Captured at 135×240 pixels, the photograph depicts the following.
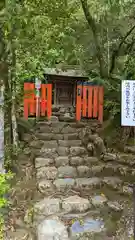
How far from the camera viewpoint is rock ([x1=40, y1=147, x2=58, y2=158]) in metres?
7.26

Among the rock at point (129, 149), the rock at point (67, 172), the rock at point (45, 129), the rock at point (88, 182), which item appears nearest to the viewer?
the rock at point (88, 182)

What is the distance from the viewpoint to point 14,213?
471 centimetres

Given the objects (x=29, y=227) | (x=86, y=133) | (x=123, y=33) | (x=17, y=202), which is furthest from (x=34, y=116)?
(x=29, y=227)

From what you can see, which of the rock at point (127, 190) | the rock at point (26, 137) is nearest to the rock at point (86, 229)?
the rock at point (127, 190)

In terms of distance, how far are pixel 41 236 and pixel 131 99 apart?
2545mm

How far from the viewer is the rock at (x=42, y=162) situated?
6616 millimetres

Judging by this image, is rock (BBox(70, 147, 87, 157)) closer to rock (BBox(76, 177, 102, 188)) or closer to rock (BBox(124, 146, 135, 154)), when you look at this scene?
rock (BBox(124, 146, 135, 154))

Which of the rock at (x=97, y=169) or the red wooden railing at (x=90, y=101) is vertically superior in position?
the red wooden railing at (x=90, y=101)

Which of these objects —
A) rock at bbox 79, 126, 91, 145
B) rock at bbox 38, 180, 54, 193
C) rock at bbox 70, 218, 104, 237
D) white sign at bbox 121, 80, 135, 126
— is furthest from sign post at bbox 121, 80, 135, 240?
rock at bbox 79, 126, 91, 145

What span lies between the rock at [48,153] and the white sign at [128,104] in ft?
11.3

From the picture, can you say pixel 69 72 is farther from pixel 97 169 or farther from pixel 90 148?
pixel 97 169

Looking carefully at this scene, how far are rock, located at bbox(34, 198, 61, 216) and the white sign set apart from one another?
1.95 meters

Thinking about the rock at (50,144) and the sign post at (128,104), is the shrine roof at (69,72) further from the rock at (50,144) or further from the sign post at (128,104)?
the sign post at (128,104)

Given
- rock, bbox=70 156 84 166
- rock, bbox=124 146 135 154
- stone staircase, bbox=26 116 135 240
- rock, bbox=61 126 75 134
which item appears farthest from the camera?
rock, bbox=61 126 75 134
